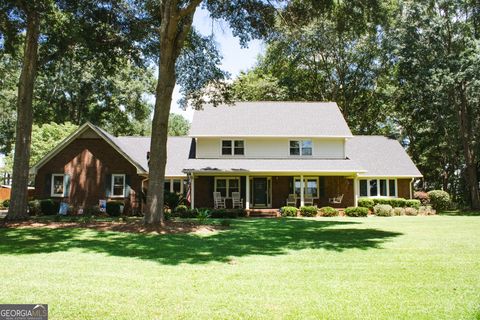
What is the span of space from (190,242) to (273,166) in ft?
52.1

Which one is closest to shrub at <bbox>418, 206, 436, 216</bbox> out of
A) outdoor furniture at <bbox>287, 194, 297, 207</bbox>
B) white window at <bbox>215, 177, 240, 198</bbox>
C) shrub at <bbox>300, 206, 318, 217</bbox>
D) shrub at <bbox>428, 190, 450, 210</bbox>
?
shrub at <bbox>428, 190, 450, 210</bbox>

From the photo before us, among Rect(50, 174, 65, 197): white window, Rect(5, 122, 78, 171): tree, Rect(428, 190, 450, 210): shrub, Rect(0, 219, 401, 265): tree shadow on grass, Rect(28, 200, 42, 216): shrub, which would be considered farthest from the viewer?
Rect(5, 122, 78, 171): tree

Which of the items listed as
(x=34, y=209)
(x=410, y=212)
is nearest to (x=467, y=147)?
(x=410, y=212)

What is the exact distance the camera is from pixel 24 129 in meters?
19.0

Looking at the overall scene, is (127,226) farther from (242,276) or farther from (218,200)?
(218,200)

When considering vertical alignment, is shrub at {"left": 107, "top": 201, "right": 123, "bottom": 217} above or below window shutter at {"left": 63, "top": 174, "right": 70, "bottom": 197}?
below

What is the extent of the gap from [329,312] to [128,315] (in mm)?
2887

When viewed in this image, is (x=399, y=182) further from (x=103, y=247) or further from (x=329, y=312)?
(x=329, y=312)

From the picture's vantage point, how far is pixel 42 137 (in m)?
38.9

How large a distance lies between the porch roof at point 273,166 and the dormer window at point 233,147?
0.95 meters

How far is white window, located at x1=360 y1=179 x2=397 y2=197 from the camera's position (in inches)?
1261

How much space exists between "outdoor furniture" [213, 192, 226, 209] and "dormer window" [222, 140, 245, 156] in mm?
3262

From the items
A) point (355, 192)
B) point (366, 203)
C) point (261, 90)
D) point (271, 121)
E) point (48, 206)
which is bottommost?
point (48, 206)

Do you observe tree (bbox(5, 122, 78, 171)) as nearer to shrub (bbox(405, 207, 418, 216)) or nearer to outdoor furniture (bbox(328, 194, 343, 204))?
outdoor furniture (bbox(328, 194, 343, 204))
